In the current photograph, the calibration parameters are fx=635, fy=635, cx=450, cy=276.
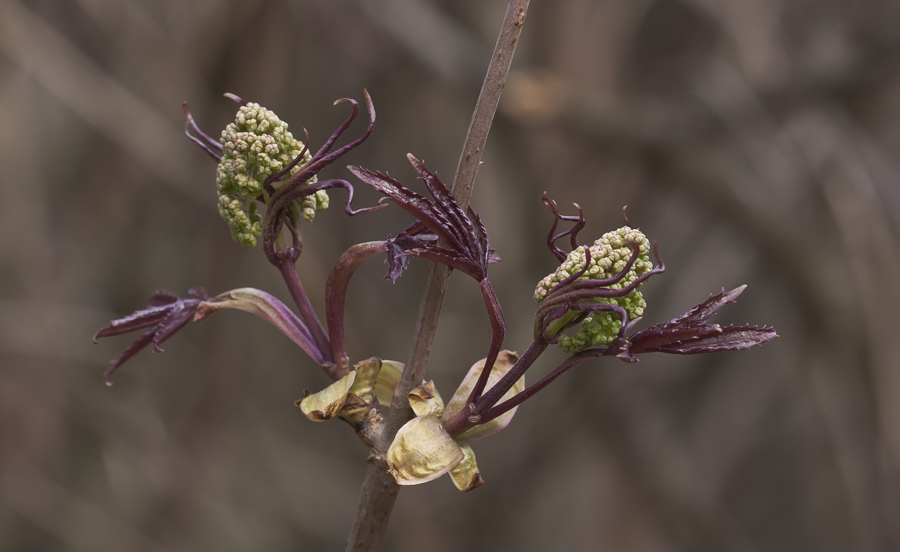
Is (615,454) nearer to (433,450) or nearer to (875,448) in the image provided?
(875,448)

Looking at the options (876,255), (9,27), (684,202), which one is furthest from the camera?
(684,202)

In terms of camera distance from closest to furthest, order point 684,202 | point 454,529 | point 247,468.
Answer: point 684,202 → point 454,529 → point 247,468

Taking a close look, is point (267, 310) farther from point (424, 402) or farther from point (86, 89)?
point (86, 89)

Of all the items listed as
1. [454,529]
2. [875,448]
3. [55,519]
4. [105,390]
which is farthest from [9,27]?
[875,448]

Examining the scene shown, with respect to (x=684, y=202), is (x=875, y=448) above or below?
below

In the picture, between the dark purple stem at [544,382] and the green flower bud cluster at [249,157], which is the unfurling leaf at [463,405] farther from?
the green flower bud cluster at [249,157]

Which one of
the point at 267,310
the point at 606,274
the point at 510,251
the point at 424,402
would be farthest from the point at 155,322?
the point at 510,251

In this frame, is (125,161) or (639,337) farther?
(125,161)

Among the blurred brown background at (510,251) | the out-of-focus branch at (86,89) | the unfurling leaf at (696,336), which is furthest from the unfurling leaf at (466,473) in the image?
the out-of-focus branch at (86,89)
